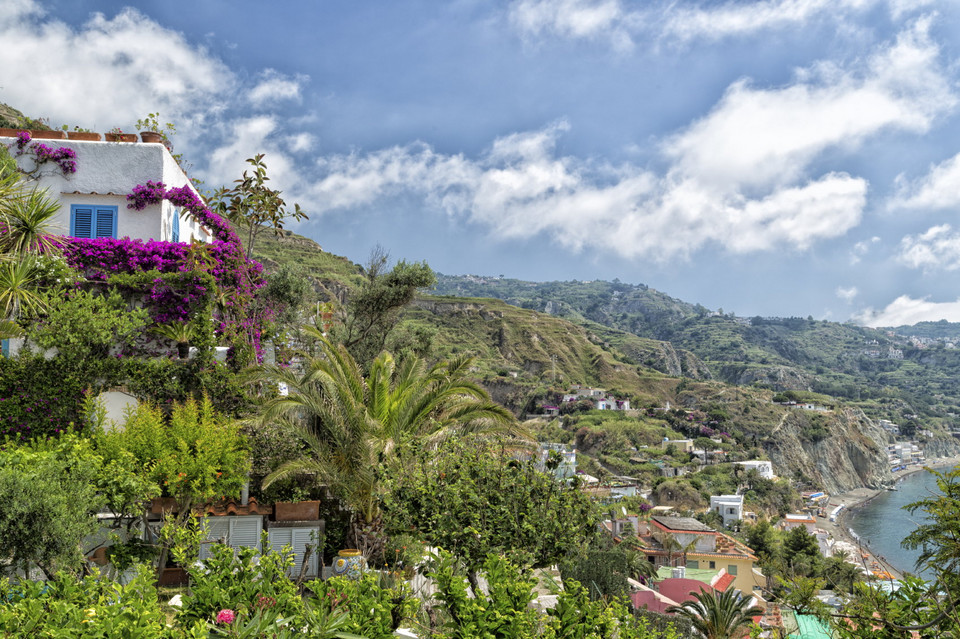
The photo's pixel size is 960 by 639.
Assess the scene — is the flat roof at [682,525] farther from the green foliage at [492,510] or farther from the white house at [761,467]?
the green foliage at [492,510]

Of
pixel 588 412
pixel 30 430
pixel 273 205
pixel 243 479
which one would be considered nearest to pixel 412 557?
pixel 243 479

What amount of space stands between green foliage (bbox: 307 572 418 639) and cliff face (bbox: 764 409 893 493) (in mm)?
97362

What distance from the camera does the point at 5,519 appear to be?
5348 mm

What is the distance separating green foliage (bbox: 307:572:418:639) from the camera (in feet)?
11.3

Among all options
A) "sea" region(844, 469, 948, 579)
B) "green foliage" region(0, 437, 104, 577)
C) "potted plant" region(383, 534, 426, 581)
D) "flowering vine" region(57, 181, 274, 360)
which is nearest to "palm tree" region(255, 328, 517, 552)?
"potted plant" region(383, 534, 426, 581)

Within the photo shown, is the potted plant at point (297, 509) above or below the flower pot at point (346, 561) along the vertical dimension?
above

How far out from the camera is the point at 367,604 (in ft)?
11.9

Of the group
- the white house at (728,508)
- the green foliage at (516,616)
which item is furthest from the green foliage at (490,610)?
the white house at (728,508)

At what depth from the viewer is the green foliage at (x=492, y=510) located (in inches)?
224

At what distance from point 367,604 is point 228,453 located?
17.5 feet

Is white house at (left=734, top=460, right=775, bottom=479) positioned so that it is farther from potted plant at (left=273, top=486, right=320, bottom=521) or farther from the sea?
potted plant at (left=273, top=486, right=320, bottom=521)

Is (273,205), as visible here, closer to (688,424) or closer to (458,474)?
(458,474)

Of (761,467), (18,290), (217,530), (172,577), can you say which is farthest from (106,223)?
(761,467)

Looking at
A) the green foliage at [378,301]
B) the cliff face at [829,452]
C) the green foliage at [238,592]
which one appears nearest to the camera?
the green foliage at [238,592]
